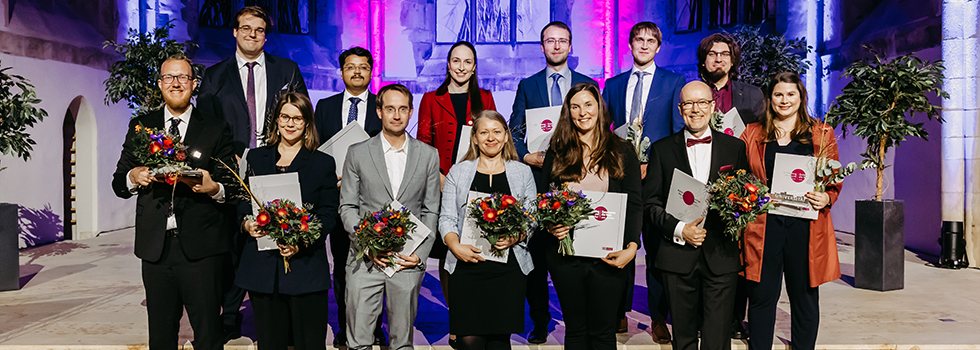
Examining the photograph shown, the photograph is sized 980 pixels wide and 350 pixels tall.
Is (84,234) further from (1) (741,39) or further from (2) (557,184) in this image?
(1) (741,39)

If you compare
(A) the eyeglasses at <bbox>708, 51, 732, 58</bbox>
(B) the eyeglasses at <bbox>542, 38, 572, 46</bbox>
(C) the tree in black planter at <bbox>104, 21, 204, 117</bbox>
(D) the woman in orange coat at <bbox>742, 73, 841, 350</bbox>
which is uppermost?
(C) the tree in black planter at <bbox>104, 21, 204, 117</bbox>

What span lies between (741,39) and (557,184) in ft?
Answer: 26.0

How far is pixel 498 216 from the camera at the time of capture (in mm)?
2779

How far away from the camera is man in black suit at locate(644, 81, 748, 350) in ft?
9.81

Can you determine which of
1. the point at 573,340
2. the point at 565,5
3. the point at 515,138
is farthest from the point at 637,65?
the point at 565,5

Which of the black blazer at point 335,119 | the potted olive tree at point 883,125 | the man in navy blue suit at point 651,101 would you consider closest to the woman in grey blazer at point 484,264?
the black blazer at point 335,119

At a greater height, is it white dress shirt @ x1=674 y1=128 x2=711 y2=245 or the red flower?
white dress shirt @ x1=674 y1=128 x2=711 y2=245

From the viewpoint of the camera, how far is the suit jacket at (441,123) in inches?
149

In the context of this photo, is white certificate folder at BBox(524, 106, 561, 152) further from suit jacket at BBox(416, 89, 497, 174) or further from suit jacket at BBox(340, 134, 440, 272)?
suit jacket at BBox(340, 134, 440, 272)

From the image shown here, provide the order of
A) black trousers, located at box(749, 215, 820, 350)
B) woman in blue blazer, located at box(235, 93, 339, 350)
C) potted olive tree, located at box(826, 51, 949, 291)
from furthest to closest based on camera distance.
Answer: potted olive tree, located at box(826, 51, 949, 291)
black trousers, located at box(749, 215, 820, 350)
woman in blue blazer, located at box(235, 93, 339, 350)

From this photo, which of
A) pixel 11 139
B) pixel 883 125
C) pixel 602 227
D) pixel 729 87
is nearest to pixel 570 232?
pixel 602 227

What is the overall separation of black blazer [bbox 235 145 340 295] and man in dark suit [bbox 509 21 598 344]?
1157 millimetres

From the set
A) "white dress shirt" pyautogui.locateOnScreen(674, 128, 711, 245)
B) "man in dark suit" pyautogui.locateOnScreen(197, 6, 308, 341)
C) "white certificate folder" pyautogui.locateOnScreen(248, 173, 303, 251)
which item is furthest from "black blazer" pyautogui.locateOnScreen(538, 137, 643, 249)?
"man in dark suit" pyautogui.locateOnScreen(197, 6, 308, 341)

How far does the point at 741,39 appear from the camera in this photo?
9.84 m
